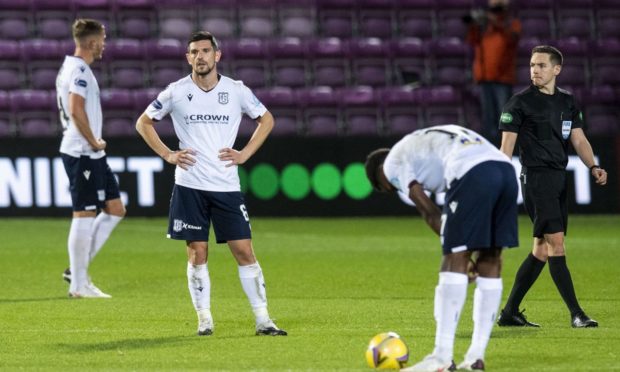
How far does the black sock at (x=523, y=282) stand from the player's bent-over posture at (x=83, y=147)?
A: 3800 mm

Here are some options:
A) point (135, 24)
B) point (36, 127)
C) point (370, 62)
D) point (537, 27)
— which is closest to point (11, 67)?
point (36, 127)

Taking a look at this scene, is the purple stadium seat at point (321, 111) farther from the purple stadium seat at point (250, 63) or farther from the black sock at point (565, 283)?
the black sock at point (565, 283)

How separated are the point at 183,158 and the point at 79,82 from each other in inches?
106

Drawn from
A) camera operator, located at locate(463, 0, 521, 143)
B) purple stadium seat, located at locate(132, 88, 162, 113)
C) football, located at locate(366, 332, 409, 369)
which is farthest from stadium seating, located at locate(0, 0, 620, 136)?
football, located at locate(366, 332, 409, 369)

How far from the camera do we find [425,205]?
6324mm

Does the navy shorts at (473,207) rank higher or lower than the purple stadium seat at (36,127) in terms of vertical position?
higher

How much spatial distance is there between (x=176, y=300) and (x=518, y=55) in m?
12.9

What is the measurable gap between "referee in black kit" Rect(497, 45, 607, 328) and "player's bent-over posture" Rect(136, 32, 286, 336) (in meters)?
1.82

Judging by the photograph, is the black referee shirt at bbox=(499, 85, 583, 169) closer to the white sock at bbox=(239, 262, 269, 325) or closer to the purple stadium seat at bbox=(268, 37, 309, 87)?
the white sock at bbox=(239, 262, 269, 325)

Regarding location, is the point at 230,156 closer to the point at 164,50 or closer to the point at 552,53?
the point at 552,53

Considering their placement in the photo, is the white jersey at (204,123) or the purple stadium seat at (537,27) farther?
the purple stadium seat at (537,27)

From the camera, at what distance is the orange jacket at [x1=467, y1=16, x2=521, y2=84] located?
63.4 ft

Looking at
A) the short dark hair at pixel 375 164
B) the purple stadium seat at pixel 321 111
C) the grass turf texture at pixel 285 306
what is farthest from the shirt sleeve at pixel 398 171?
the purple stadium seat at pixel 321 111

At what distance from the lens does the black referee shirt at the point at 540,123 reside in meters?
8.59
